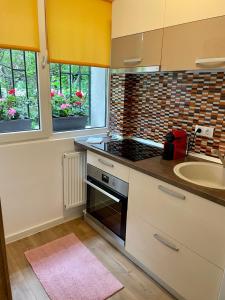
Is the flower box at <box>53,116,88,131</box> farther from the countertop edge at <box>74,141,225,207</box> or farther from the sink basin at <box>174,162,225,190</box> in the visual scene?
the sink basin at <box>174,162,225,190</box>

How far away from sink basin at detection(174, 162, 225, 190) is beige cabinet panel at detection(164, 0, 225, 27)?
3.08ft

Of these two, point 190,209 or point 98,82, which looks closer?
point 190,209

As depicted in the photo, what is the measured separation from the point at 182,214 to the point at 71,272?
39.9 inches

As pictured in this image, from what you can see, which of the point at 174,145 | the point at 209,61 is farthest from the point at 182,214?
the point at 209,61

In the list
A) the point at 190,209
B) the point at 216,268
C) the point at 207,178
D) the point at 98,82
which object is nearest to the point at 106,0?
the point at 98,82

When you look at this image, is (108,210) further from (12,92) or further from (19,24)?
(19,24)

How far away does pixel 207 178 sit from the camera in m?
1.63

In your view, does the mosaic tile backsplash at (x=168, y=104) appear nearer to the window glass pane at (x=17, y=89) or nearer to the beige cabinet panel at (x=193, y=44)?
the beige cabinet panel at (x=193, y=44)

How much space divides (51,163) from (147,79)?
120 cm

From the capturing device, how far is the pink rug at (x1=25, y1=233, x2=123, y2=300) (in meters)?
1.55

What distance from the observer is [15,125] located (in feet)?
6.10

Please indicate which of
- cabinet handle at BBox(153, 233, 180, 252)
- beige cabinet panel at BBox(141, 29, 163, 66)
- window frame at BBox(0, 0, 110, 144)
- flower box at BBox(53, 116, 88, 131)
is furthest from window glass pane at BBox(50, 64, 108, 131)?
cabinet handle at BBox(153, 233, 180, 252)

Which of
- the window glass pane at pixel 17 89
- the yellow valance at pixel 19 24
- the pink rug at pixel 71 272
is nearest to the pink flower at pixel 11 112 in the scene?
the window glass pane at pixel 17 89

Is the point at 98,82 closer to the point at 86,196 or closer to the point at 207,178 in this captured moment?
the point at 86,196
